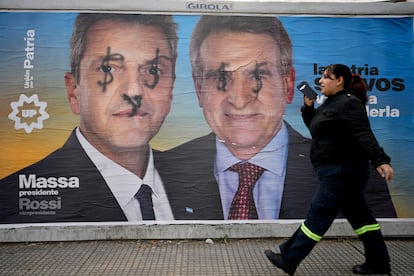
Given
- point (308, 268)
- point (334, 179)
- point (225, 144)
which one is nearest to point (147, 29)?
point (225, 144)

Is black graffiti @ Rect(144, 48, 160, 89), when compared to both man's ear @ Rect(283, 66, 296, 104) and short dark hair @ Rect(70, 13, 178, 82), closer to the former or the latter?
short dark hair @ Rect(70, 13, 178, 82)

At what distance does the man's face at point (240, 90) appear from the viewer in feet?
17.5

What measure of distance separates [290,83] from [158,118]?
63.0 inches

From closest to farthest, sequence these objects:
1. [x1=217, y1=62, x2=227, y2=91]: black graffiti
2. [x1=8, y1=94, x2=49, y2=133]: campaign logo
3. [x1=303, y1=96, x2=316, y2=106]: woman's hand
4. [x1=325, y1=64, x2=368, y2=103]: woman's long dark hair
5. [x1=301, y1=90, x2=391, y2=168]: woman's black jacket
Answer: [x1=301, y1=90, x2=391, y2=168]: woman's black jacket
[x1=325, y1=64, x2=368, y2=103]: woman's long dark hair
[x1=303, y1=96, x2=316, y2=106]: woman's hand
[x1=8, y1=94, x2=49, y2=133]: campaign logo
[x1=217, y1=62, x2=227, y2=91]: black graffiti

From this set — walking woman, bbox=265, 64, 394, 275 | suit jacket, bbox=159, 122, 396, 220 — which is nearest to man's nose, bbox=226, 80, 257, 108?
suit jacket, bbox=159, 122, 396, 220

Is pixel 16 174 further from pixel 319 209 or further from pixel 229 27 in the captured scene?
pixel 319 209

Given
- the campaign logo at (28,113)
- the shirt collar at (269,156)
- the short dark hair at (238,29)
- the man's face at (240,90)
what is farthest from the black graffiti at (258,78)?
the campaign logo at (28,113)

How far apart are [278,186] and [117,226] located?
1922 mm

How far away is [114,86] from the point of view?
528cm

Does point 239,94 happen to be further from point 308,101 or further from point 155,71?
point 308,101

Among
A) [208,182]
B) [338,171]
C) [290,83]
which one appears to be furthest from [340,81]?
[208,182]

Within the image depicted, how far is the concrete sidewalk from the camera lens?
4438mm

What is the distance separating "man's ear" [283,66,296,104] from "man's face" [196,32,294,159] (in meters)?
0.14

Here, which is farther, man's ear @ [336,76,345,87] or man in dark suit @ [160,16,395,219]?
man in dark suit @ [160,16,395,219]
